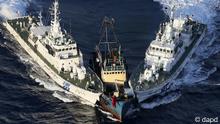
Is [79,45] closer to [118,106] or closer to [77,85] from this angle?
[77,85]

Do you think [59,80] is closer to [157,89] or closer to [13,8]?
[157,89]

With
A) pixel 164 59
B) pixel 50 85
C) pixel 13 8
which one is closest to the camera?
pixel 50 85

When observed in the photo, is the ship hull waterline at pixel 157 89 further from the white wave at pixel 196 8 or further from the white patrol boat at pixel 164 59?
the white wave at pixel 196 8

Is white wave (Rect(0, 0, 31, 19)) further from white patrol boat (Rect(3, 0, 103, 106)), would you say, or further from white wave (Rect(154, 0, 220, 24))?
white wave (Rect(154, 0, 220, 24))

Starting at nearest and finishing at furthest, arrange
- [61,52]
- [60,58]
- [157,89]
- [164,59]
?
1. [157,89]
2. [60,58]
3. [61,52]
4. [164,59]

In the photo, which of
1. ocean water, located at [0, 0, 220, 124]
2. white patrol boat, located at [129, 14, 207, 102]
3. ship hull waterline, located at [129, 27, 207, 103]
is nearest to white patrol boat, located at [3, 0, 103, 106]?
ocean water, located at [0, 0, 220, 124]

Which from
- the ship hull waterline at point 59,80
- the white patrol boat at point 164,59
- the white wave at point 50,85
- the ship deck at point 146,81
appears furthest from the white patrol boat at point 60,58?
the white patrol boat at point 164,59

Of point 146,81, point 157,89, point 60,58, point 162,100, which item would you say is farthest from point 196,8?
point 60,58
